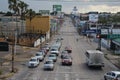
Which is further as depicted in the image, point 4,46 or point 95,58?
point 4,46

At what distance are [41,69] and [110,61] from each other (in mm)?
16899

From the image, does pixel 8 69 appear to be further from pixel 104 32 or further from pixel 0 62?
pixel 104 32

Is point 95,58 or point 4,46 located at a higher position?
point 95,58

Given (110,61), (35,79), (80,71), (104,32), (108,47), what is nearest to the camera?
(35,79)

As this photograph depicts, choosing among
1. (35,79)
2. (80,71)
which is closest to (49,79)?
(35,79)

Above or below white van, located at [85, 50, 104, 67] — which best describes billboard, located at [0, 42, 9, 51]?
below

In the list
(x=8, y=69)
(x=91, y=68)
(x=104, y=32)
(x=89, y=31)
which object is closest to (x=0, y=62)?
(x=8, y=69)

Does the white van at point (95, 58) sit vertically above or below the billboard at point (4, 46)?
above

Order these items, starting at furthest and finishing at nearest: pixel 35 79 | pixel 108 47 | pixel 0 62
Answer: pixel 108 47 → pixel 0 62 → pixel 35 79

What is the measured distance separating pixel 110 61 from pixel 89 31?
9258 centimetres

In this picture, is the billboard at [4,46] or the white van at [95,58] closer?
the white van at [95,58]

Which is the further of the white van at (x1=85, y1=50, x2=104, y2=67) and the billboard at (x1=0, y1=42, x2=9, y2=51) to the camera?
the billboard at (x1=0, y1=42, x2=9, y2=51)

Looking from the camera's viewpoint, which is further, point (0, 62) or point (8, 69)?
point (0, 62)

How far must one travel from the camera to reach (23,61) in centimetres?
6353
